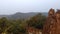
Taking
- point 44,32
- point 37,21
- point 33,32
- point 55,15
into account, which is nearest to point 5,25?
point 37,21

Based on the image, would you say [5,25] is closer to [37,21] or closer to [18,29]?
[18,29]

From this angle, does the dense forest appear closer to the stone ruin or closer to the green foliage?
the green foliage

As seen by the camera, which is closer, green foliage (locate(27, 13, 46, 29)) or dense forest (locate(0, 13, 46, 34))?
green foliage (locate(27, 13, 46, 29))

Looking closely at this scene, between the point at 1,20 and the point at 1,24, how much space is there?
78 centimetres

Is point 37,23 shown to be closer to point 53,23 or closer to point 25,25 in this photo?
point 25,25

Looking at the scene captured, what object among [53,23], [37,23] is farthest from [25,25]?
[53,23]

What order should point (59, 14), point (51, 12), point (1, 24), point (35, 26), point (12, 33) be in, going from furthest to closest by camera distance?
point (1, 24)
point (12, 33)
point (35, 26)
point (51, 12)
point (59, 14)

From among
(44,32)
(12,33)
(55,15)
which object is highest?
(55,15)

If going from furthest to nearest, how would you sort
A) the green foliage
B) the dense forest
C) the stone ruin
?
the dense forest < the green foliage < the stone ruin

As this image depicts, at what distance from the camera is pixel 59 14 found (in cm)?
1220

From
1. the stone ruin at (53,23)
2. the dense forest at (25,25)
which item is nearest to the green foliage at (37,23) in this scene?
the dense forest at (25,25)

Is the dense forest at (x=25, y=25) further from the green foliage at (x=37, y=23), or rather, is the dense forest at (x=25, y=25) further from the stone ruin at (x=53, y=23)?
the stone ruin at (x=53, y=23)

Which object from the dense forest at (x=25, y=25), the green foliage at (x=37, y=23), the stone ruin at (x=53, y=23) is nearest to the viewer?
the stone ruin at (x=53, y=23)

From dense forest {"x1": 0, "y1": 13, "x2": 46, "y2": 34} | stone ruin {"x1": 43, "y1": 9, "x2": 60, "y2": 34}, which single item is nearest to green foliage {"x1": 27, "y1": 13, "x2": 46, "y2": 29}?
dense forest {"x1": 0, "y1": 13, "x2": 46, "y2": 34}
